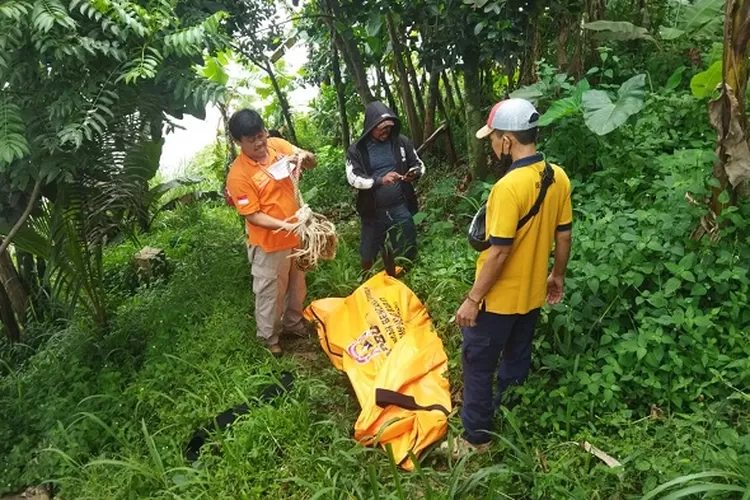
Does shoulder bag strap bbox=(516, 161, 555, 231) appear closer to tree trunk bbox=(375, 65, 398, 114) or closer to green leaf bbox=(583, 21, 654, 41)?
green leaf bbox=(583, 21, 654, 41)

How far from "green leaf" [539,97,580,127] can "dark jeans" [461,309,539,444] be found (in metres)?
1.55

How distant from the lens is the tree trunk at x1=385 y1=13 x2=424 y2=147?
17.3 feet

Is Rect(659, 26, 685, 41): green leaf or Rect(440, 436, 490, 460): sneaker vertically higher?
Rect(659, 26, 685, 41): green leaf

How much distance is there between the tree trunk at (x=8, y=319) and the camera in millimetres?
4668

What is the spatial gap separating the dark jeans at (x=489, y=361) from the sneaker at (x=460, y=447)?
0.02m

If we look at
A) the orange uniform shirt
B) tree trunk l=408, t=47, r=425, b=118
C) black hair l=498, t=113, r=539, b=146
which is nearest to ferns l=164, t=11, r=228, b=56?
the orange uniform shirt

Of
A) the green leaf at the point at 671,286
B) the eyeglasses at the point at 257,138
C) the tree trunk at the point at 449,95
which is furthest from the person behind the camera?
the tree trunk at the point at 449,95

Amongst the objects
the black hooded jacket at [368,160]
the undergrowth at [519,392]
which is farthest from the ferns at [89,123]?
the black hooded jacket at [368,160]

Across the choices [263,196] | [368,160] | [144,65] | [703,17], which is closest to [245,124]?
[263,196]

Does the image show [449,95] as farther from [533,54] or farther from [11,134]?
[11,134]

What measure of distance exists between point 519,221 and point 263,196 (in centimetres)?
171

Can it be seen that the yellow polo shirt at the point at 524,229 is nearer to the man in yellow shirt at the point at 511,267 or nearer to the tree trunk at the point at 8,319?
the man in yellow shirt at the point at 511,267

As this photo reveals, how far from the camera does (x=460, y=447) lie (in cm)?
284

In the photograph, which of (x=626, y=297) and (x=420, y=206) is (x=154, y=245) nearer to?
(x=420, y=206)
